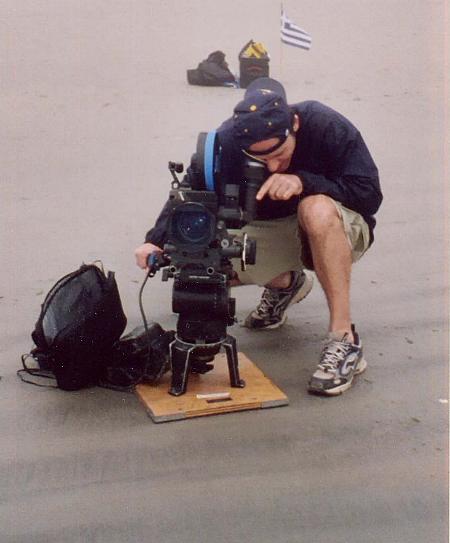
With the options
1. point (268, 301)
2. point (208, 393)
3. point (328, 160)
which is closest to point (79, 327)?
point (208, 393)

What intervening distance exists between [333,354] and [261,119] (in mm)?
811

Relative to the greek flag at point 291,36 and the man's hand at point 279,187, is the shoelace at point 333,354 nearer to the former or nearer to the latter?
the man's hand at point 279,187

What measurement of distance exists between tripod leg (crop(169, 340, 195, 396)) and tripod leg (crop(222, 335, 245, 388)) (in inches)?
4.7

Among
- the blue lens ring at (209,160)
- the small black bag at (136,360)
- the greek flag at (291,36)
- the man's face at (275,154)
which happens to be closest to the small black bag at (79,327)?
the small black bag at (136,360)

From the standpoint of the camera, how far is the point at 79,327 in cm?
292

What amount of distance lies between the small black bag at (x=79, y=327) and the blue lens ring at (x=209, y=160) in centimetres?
53

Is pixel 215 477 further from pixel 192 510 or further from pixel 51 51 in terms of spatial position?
pixel 51 51

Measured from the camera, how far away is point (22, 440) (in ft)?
8.86

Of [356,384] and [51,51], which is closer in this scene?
[356,384]

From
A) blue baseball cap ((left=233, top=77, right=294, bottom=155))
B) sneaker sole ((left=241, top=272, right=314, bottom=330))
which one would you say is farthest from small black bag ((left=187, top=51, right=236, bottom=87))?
blue baseball cap ((left=233, top=77, right=294, bottom=155))

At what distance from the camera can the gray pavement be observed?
7.65 feet

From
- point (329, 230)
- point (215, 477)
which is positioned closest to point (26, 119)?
point (329, 230)

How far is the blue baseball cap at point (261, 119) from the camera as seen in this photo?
291cm

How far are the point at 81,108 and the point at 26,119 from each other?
0.54 m
